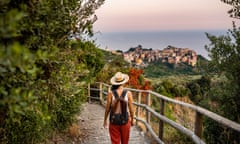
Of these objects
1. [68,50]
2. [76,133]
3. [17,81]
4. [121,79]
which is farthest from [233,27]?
[17,81]

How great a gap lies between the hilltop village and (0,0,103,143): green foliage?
79.7 metres

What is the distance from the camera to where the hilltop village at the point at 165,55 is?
87.1m

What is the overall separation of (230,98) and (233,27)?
171 centimetres

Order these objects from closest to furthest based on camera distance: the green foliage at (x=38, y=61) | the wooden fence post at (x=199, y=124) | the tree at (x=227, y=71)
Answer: the green foliage at (x=38, y=61) → the wooden fence post at (x=199, y=124) → the tree at (x=227, y=71)

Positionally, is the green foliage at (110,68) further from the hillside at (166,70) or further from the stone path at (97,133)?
the hillside at (166,70)

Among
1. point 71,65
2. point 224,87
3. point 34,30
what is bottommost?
point 224,87

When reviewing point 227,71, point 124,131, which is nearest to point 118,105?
point 124,131

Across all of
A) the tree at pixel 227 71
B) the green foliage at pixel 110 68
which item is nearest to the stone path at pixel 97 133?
the tree at pixel 227 71

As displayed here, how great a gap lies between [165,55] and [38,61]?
91438 mm

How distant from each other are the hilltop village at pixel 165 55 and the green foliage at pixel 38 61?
262 ft

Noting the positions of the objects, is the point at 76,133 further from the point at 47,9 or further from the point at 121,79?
the point at 47,9

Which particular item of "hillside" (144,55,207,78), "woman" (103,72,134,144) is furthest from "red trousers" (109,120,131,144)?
"hillside" (144,55,207,78)

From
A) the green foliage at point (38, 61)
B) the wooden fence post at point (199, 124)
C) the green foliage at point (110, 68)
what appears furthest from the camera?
the green foliage at point (110, 68)

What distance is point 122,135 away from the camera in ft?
17.8
